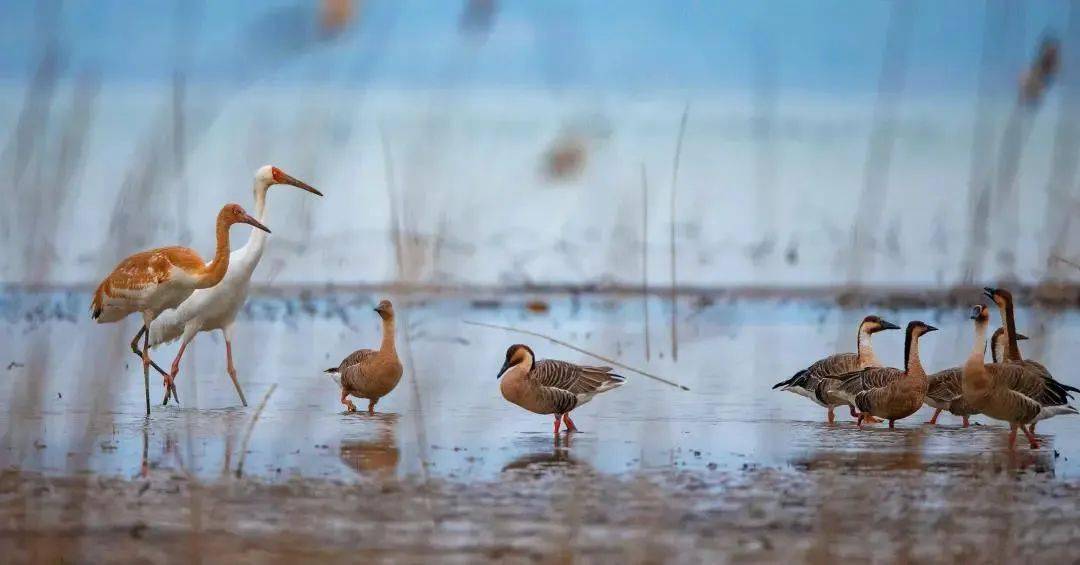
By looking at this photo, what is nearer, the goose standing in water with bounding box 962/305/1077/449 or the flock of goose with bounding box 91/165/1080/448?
the goose standing in water with bounding box 962/305/1077/449

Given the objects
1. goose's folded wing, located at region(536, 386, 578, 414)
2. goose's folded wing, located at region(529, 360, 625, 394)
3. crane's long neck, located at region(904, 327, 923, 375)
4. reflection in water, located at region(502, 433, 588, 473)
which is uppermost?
crane's long neck, located at region(904, 327, 923, 375)

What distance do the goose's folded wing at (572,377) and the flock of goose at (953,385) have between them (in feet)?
5.65

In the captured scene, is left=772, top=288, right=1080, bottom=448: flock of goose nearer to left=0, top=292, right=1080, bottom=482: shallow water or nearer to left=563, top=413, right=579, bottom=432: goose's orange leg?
left=0, top=292, right=1080, bottom=482: shallow water

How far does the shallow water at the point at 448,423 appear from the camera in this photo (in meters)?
7.79

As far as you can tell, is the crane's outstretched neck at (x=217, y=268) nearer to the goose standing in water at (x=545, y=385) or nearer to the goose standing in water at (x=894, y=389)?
the goose standing in water at (x=545, y=385)

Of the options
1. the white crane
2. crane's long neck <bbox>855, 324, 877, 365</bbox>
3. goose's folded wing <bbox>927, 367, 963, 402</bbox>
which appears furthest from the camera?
A: the white crane

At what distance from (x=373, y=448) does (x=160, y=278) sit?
2924 mm

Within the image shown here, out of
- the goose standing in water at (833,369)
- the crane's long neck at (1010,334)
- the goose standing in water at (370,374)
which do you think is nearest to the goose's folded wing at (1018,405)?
the crane's long neck at (1010,334)

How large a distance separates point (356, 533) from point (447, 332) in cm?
1471

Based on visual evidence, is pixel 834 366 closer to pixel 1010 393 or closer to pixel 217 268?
pixel 1010 393

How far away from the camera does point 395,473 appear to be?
7797 mm

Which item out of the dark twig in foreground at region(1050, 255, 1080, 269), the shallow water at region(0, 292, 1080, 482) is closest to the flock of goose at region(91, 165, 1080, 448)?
the shallow water at region(0, 292, 1080, 482)

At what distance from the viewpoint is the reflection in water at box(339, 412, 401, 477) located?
26.4 feet

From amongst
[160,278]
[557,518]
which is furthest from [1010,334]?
[160,278]
